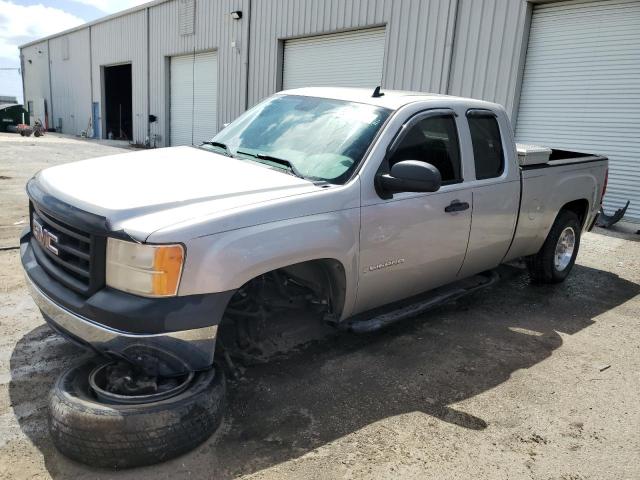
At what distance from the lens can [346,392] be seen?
3.50m

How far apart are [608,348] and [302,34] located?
13.0m

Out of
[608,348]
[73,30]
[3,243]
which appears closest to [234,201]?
[608,348]

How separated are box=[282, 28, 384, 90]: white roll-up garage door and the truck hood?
10274 millimetres

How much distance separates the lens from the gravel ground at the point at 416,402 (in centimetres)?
278

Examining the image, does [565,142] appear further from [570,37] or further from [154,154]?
[154,154]

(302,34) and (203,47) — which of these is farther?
(203,47)

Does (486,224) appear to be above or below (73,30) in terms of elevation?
below

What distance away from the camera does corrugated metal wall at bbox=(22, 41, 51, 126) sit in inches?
1447

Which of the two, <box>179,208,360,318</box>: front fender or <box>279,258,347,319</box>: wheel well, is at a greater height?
<box>179,208,360,318</box>: front fender

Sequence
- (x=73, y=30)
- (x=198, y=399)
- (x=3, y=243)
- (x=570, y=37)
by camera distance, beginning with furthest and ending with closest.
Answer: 1. (x=73, y=30)
2. (x=570, y=37)
3. (x=3, y=243)
4. (x=198, y=399)

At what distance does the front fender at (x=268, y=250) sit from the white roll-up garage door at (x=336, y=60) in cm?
1052

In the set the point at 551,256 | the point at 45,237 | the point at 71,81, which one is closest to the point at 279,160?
the point at 45,237

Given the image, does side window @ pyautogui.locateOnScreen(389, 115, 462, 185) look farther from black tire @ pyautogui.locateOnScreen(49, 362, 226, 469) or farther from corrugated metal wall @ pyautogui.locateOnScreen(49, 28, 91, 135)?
corrugated metal wall @ pyautogui.locateOnScreen(49, 28, 91, 135)

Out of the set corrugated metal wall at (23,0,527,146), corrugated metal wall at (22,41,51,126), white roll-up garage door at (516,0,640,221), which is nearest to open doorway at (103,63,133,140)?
corrugated metal wall at (23,0,527,146)
